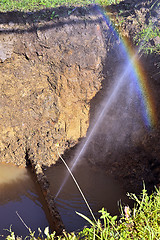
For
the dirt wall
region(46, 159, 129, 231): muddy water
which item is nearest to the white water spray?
the dirt wall

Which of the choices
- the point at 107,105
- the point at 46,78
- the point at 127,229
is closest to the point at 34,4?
the point at 46,78

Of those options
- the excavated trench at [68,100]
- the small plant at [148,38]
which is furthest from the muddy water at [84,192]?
the small plant at [148,38]

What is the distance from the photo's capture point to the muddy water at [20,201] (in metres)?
4.85

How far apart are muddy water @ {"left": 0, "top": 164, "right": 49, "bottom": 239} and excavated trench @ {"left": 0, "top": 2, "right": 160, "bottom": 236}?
202mm

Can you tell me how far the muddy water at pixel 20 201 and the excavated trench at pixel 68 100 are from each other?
202mm

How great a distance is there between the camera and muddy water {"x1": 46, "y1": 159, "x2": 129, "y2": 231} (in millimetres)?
5219

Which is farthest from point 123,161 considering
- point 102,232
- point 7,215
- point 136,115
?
point 102,232

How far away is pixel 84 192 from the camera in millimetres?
5746

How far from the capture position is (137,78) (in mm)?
Answer: 6582

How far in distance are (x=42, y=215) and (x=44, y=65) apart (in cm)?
392

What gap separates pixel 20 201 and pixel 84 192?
1.55 meters

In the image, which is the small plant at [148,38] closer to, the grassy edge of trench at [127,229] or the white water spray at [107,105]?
the white water spray at [107,105]

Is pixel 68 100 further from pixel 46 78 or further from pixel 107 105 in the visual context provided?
pixel 107 105

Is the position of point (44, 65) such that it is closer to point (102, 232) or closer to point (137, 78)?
point (137, 78)
